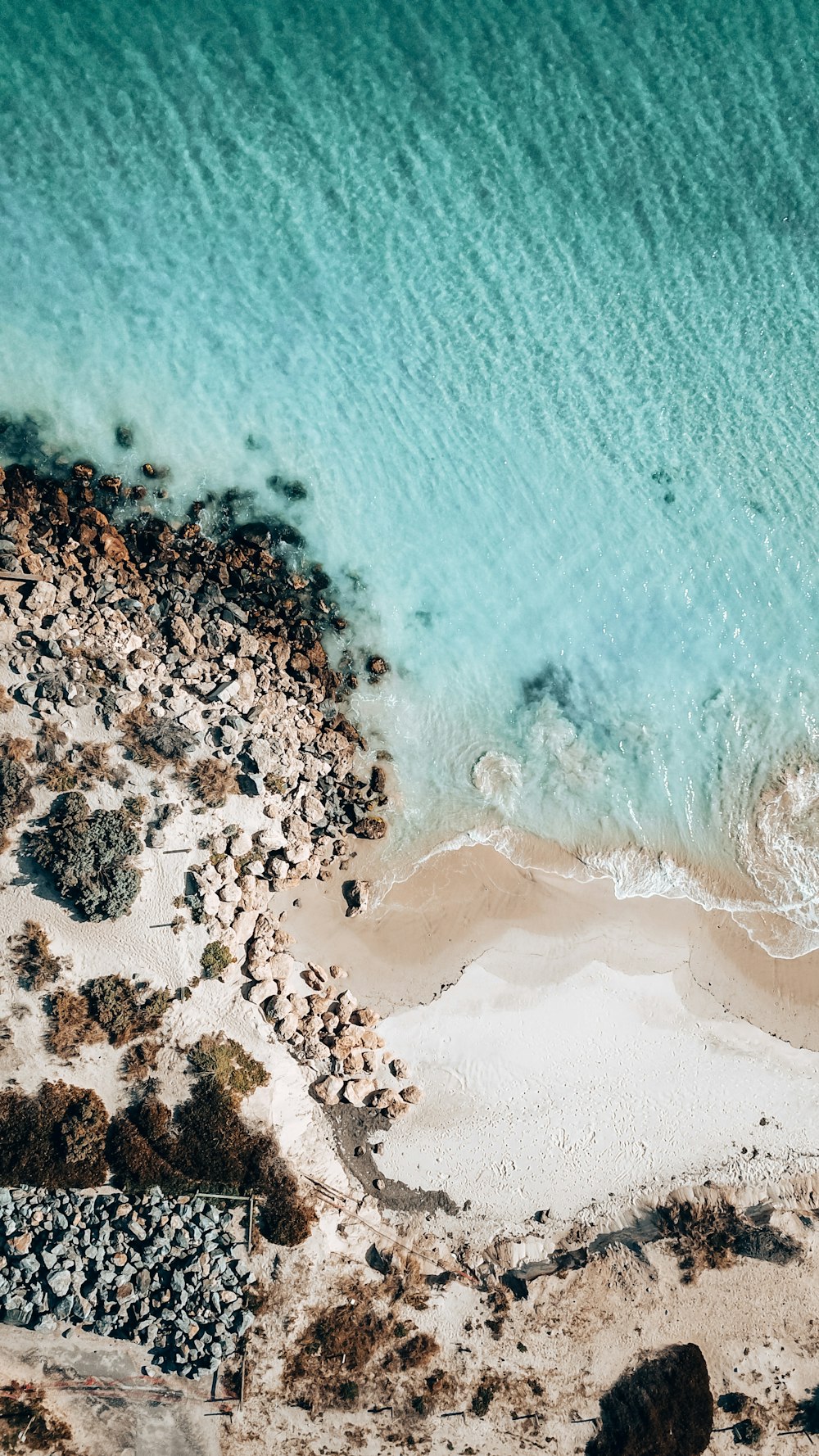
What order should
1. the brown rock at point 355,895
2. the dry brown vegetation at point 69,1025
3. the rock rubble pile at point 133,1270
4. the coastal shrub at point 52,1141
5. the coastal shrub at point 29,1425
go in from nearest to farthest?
the coastal shrub at point 29,1425, the rock rubble pile at point 133,1270, the coastal shrub at point 52,1141, the dry brown vegetation at point 69,1025, the brown rock at point 355,895

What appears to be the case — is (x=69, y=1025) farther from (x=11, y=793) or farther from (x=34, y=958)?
(x=11, y=793)

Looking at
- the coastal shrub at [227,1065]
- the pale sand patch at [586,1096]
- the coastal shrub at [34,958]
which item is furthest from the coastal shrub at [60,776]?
the pale sand patch at [586,1096]

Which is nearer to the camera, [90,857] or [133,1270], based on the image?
[133,1270]

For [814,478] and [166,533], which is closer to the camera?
[166,533]

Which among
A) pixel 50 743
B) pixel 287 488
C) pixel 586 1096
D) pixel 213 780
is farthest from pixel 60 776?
pixel 586 1096

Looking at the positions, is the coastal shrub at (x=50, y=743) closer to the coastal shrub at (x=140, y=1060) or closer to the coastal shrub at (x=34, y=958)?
the coastal shrub at (x=34, y=958)

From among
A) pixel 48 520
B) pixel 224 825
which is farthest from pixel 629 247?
pixel 224 825

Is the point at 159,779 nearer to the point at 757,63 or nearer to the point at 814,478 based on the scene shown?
the point at 814,478
